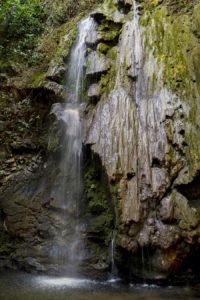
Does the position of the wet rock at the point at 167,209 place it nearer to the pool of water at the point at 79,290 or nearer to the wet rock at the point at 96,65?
the pool of water at the point at 79,290

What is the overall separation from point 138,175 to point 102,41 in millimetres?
4010

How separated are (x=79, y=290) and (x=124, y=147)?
2.99 metres

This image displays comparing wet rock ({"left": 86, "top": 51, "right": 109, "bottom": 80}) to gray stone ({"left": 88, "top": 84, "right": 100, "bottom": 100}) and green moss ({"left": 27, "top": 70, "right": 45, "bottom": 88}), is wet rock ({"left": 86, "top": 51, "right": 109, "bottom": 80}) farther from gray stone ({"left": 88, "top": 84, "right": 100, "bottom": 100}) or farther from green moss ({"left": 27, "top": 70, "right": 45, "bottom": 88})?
green moss ({"left": 27, "top": 70, "right": 45, "bottom": 88})

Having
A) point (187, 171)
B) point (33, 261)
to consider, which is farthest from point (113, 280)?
point (187, 171)

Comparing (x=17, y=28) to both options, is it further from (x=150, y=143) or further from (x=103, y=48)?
(x=150, y=143)

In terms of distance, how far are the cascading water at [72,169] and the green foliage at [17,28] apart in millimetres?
1888

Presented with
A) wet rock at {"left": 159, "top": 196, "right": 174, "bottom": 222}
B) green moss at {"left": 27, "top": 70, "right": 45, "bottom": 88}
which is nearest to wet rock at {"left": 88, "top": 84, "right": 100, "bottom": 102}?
green moss at {"left": 27, "top": 70, "right": 45, "bottom": 88}

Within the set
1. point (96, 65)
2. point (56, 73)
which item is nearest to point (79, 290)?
point (96, 65)

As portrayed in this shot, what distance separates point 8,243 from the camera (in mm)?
7895

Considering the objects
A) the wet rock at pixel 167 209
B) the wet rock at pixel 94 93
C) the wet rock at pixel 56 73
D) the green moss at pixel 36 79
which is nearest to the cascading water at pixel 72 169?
the wet rock at pixel 56 73

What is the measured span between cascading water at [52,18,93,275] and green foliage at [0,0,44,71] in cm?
189

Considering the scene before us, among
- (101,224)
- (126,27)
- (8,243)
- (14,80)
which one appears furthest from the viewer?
(14,80)

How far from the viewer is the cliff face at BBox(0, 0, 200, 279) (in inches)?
260

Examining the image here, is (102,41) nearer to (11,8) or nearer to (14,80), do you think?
(14,80)
